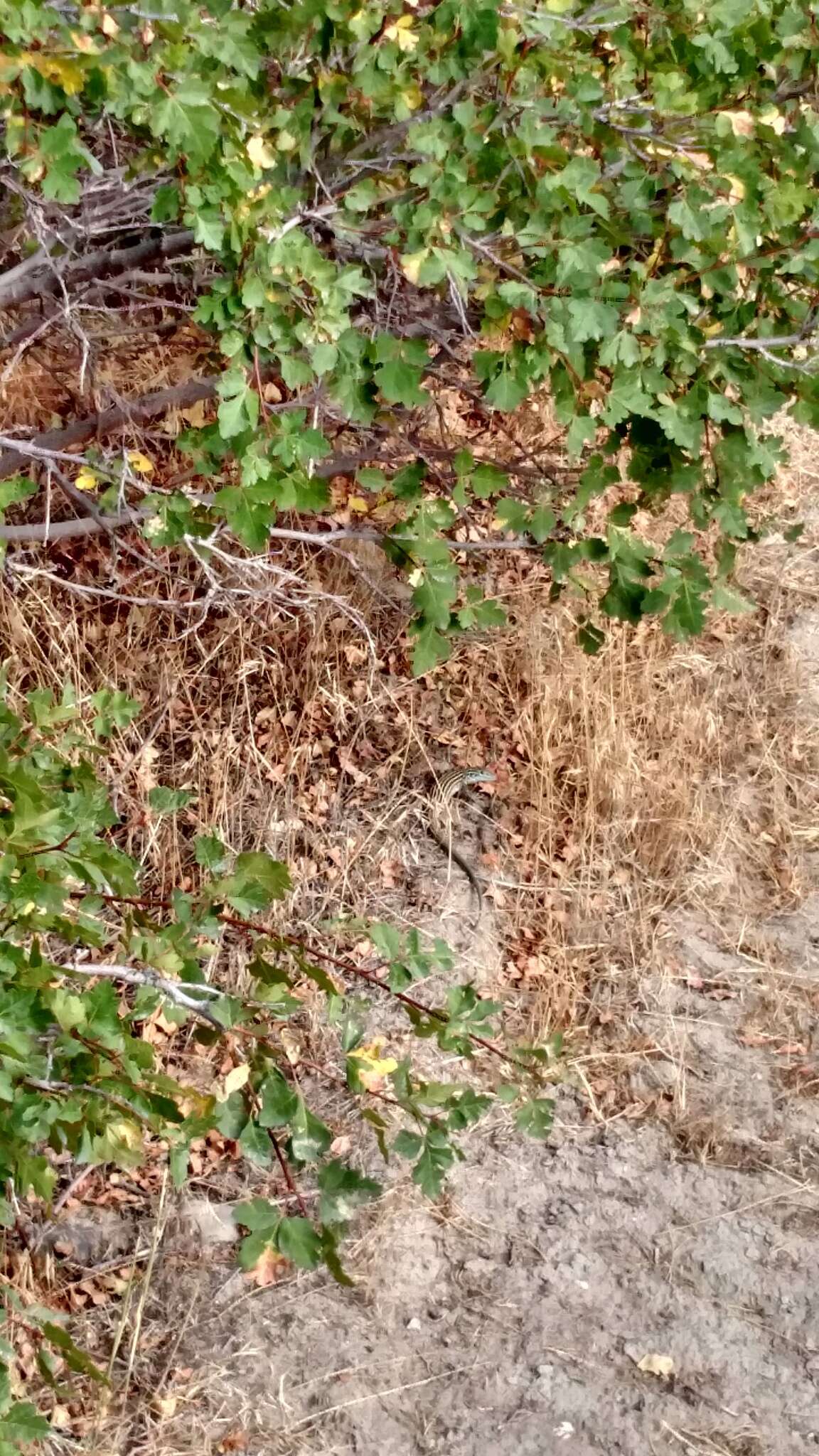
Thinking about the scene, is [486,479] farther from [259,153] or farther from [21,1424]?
[21,1424]

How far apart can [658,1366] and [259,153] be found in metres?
2.63

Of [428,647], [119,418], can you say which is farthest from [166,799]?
[119,418]

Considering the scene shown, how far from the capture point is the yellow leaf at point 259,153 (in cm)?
199

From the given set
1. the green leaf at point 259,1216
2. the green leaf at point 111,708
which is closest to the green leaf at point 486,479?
the green leaf at point 111,708

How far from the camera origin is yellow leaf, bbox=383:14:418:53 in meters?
2.04

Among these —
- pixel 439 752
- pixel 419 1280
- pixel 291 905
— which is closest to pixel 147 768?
pixel 291 905

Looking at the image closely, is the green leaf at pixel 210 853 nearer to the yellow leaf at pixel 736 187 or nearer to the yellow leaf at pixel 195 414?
the yellow leaf at pixel 736 187

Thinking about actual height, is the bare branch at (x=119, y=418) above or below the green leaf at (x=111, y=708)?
above

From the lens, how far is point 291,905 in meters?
3.72

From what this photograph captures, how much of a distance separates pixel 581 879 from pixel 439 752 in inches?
23.5

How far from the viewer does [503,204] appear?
2303 millimetres

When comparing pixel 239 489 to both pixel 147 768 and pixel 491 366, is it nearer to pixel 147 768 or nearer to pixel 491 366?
pixel 491 366

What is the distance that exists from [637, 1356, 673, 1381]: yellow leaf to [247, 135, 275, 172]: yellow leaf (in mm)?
2600

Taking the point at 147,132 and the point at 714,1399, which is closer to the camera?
the point at 147,132
